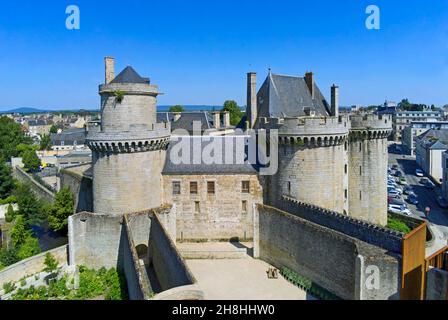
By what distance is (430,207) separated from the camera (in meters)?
43.8

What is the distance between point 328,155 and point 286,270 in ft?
27.4

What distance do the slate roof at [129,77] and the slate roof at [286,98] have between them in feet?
34.3

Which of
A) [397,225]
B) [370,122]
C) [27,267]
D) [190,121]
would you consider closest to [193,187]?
[27,267]

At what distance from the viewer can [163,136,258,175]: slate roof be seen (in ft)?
91.5

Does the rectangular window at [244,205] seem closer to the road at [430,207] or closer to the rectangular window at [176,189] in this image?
the rectangular window at [176,189]

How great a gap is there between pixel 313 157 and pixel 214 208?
891 centimetres

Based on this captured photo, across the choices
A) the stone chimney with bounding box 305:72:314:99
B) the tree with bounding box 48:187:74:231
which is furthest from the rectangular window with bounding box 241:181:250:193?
the tree with bounding box 48:187:74:231

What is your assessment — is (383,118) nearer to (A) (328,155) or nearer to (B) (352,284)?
(A) (328,155)

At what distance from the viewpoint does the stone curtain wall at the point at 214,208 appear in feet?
91.2

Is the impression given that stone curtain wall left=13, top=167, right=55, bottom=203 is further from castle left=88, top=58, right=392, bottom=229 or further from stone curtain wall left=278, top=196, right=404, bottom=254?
stone curtain wall left=278, top=196, right=404, bottom=254

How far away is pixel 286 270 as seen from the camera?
23.0m

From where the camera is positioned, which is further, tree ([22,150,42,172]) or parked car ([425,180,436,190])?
tree ([22,150,42,172])

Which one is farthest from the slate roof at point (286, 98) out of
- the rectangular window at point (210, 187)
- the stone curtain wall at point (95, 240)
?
the stone curtain wall at point (95, 240)

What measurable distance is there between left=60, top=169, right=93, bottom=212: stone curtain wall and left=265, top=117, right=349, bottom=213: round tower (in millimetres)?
16757
